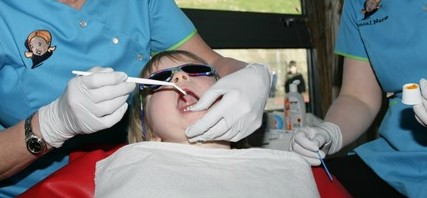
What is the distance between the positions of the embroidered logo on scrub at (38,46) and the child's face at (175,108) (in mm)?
325

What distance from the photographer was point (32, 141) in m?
1.07

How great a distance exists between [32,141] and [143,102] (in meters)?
0.34

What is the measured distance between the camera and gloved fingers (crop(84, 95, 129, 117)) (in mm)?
→ 1016

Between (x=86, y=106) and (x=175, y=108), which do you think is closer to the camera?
(x=86, y=106)

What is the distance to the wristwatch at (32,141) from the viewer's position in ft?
3.51

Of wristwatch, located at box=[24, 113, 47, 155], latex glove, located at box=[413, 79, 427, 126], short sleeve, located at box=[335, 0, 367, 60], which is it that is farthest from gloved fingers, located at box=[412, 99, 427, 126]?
wristwatch, located at box=[24, 113, 47, 155]

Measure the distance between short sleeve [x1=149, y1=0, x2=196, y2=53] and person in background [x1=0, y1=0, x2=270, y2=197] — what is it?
0.04m

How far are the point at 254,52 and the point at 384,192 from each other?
1.37 metres

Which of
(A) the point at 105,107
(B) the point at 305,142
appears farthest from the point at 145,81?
(B) the point at 305,142

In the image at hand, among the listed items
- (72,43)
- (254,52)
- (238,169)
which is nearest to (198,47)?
(72,43)

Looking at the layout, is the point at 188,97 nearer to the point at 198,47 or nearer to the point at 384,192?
the point at 198,47

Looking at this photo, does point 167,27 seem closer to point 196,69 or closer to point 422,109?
point 196,69

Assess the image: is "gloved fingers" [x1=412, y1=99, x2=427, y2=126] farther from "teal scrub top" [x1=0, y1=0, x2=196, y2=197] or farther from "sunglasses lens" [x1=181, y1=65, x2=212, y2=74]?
"teal scrub top" [x1=0, y1=0, x2=196, y2=197]

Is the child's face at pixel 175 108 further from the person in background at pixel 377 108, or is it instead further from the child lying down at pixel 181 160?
the person in background at pixel 377 108
